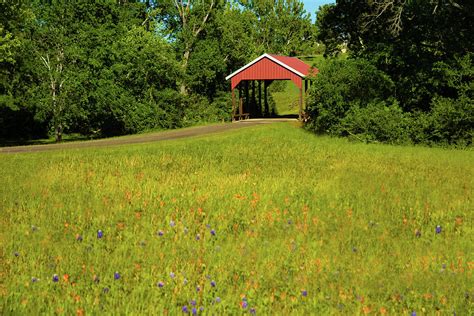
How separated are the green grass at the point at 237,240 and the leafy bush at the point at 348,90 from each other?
46.2 ft

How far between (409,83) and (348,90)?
3334 mm

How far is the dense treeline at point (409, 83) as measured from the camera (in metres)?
25.3

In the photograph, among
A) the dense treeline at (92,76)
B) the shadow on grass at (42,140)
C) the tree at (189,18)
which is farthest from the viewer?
the tree at (189,18)

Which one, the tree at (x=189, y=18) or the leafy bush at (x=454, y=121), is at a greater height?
the tree at (x=189, y=18)

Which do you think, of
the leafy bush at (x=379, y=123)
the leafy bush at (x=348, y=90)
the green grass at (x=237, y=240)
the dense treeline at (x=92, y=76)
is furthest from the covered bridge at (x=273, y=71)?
the green grass at (x=237, y=240)

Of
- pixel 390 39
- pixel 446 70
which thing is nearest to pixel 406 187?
pixel 446 70

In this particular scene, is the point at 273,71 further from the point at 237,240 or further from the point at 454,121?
the point at 237,240

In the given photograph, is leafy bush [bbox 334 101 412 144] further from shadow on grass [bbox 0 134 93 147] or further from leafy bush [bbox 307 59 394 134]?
shadow on grass [bbox 0 134 93 147]

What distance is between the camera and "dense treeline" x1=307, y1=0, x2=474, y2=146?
997 inches

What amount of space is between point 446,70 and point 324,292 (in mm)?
22873

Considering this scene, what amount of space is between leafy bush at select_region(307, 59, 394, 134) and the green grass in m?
14.1

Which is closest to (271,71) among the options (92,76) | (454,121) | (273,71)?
(273,71)

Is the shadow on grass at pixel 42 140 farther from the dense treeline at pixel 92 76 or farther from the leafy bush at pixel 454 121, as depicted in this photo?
the leafy bush at pixel 454 121

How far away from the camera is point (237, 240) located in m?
7.66
